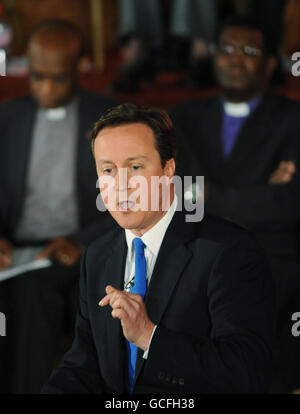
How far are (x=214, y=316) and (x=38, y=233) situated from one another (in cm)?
84

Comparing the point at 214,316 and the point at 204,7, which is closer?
the point at 214,316

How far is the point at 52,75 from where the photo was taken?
1.66m

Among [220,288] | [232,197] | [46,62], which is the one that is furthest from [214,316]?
[46,62]

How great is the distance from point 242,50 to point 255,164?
1.07 feet

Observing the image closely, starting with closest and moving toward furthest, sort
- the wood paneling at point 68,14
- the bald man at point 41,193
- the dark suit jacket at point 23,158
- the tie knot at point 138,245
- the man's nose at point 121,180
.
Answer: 1. the man's nose at point 121,180
2. the tie knot at point 138,245
3. the dark suit jacket at point 23,158
4. the bald man at point 41,193
5. the wood paneling at point 68,14

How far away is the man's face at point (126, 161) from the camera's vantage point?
0.69 meters

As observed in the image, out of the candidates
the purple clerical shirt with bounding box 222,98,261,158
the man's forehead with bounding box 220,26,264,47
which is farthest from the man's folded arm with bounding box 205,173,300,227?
the man's forehead with bounding box 220,26,264,47

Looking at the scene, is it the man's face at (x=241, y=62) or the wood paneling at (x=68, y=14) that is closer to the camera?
the man's face at (x=241, y=62)

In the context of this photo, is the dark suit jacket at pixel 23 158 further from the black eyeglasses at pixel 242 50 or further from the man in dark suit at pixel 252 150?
the black eyeglasses at pixel 242 50

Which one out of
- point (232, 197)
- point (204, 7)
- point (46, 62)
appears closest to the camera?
point (232, 197)

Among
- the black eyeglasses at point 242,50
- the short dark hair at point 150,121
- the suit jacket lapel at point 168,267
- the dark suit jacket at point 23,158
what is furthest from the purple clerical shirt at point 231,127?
the short dark hair at point 150,121

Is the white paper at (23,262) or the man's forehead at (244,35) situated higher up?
the man's forehead at (244,35)

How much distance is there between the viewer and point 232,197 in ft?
5.07
